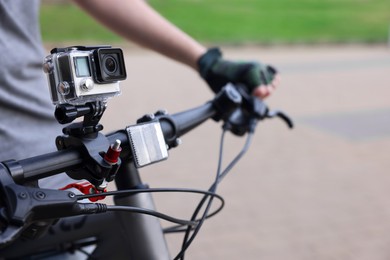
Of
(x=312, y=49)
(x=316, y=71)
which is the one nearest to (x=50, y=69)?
(x=316, y=71)

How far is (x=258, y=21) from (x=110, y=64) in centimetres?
2774

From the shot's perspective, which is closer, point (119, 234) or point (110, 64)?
point (110, 64)

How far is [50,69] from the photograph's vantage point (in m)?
1.06

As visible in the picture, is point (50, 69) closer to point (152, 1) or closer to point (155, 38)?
point (155, 38)

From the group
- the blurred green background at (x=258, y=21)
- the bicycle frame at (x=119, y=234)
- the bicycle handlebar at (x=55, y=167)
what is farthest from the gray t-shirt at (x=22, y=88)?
the blurred green background at (x=258, y=21)

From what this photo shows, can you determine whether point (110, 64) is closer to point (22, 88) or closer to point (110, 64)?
point (110, 64)

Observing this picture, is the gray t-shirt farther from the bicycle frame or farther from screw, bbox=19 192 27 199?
screw, bbox=19 192 27 199

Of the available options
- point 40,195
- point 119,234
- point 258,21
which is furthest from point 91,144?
point 258,21

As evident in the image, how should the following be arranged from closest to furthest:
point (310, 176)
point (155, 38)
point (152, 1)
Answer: point (155, 38)
point (310, 176)
point (152, 1)

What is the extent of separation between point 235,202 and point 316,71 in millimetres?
10325

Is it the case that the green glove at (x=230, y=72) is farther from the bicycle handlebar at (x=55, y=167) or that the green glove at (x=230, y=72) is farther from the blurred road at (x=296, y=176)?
the blurred road at (x=296, y=176)

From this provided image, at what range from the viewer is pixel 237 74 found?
5.93 ft

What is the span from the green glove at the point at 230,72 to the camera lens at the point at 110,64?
761mm

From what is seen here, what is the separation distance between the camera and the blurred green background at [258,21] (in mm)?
24141
